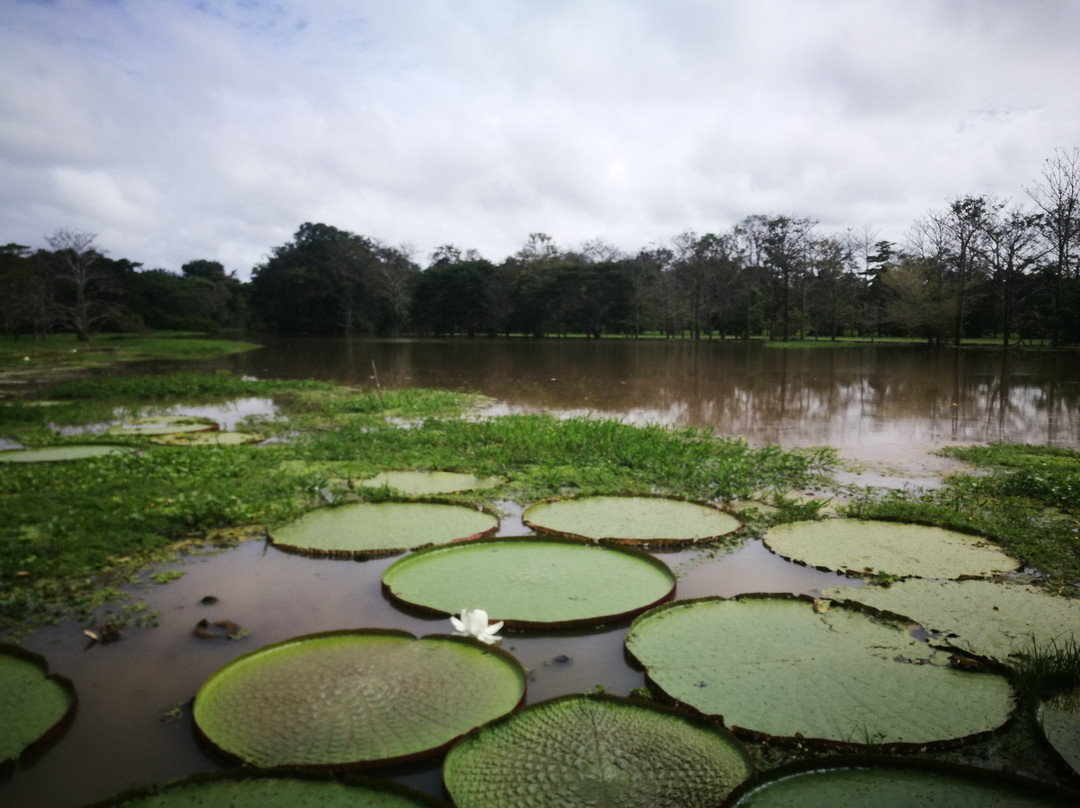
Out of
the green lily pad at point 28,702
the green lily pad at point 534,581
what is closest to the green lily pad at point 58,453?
the green lily pad at point 28,702

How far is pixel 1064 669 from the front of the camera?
252 cm

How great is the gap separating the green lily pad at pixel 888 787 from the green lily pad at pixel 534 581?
1.23 m

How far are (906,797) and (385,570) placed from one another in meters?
2.68

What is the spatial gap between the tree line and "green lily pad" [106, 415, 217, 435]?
26.0 metres

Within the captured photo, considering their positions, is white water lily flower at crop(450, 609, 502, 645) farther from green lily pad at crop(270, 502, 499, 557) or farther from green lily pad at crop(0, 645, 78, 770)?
green lily pad at crop(0, 645, 78, 770)

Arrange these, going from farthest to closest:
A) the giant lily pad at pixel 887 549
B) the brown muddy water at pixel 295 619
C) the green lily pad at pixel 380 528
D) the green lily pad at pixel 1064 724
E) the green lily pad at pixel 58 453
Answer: the green lily pad at pixel 58 453 → the green lily pad at pixel 380 528 → the giant lily pad at pixel 887 549 → the brown muddy water at pixel 295 619 → the green lily pad at pixel 1064 724

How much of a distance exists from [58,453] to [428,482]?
12.9ft

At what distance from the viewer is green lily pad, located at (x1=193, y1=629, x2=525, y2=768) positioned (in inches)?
85.4

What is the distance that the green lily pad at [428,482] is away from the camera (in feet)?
17.9

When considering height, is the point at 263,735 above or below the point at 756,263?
below

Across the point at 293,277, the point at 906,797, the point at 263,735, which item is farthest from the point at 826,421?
the point at 293,277

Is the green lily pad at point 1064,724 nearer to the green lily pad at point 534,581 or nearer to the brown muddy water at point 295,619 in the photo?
the brown muddy water at point 295,619

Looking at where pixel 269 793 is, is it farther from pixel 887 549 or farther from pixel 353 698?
pixel 887 549

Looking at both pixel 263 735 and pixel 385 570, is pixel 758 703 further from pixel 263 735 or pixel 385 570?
pixel 385 570
